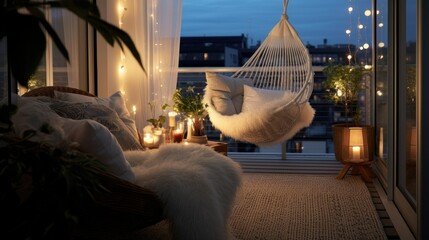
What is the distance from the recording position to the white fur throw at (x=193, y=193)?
87.1 inches

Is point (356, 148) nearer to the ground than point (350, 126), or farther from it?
nearer to the ground

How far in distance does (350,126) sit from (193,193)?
8.86 ft

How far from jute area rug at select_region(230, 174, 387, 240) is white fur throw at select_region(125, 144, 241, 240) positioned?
0.40m

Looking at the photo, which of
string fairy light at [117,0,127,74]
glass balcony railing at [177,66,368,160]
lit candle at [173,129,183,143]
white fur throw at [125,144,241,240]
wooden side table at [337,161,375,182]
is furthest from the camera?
glass balcony railing at [177,66,368,160]

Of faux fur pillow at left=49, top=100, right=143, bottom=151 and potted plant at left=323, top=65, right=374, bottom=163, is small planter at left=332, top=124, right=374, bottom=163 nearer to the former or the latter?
potted plant at left=323, top=65, right=374, bottom=163

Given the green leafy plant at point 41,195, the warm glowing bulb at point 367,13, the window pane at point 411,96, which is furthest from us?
the warm glowing bulb at point 367,13

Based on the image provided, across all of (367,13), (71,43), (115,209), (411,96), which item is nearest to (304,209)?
(411,96)

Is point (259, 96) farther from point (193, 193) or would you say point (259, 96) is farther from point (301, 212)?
point (193, 193)

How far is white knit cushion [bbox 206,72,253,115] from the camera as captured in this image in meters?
4.86

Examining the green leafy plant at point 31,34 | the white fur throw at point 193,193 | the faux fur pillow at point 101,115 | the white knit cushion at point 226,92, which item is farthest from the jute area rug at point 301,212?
the green leafy plant at point 31,34

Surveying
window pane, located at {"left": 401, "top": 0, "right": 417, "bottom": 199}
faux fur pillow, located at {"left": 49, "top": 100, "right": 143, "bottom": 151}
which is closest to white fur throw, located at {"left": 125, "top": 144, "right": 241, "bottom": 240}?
faux fur pillow, located at {"left": 49, "top": 100, "right": 143, "bottom": 151}

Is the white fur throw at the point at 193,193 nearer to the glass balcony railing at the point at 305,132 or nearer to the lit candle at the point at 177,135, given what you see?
the lit candle at the point at 177,135

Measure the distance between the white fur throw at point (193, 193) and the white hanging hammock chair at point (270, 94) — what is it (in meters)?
1.91

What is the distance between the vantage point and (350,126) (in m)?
4.64
